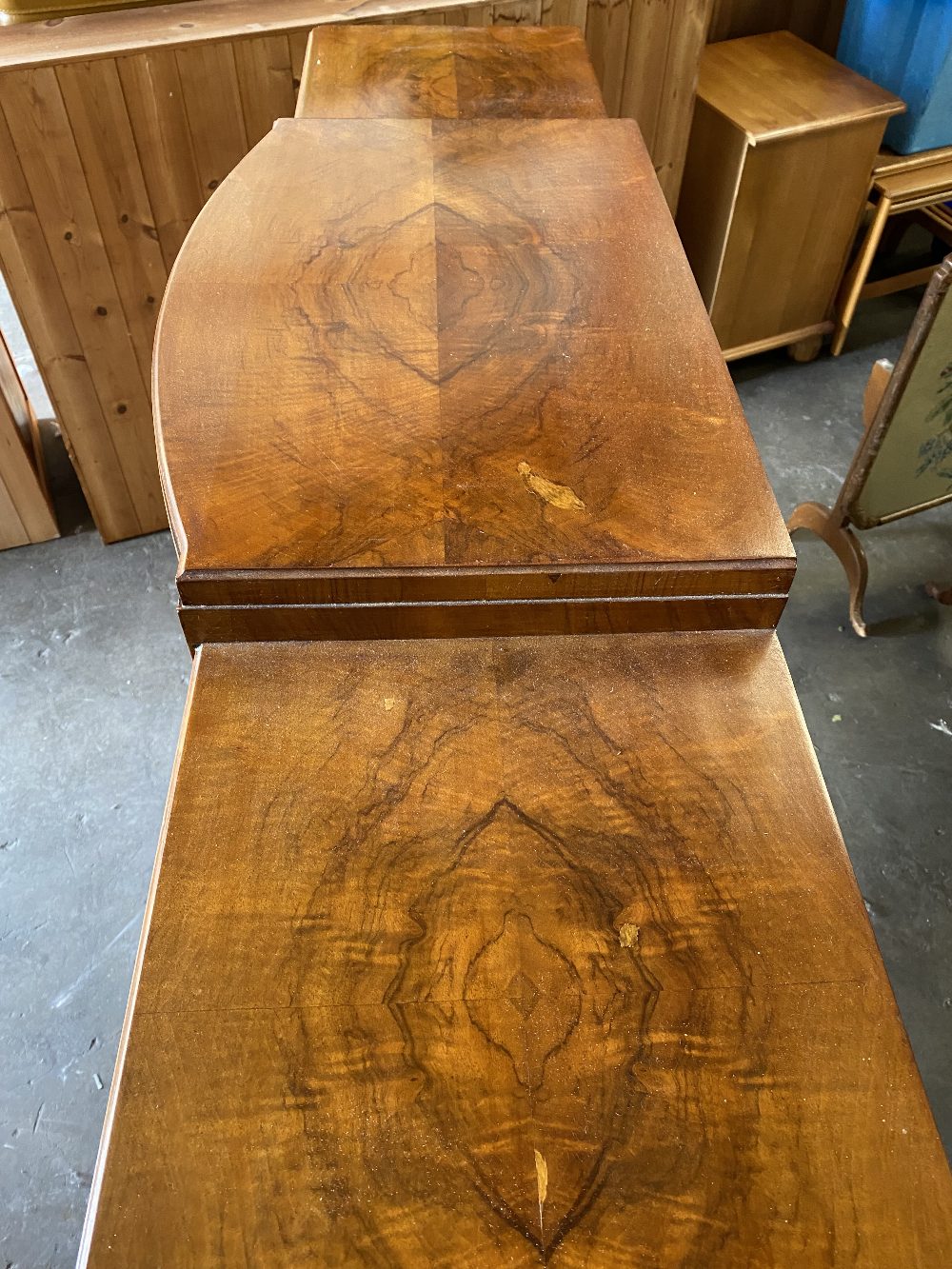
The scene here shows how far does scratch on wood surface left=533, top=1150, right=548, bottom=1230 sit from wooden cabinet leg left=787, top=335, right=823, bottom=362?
9.14ft

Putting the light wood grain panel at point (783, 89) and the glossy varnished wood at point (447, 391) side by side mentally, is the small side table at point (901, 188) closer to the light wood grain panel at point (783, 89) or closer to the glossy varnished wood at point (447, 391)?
the light wood grain panel at point (783, 89)

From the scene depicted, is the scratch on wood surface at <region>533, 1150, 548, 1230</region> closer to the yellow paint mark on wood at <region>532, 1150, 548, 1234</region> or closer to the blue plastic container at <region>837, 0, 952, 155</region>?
the yellow paint mark on wood at <region>532, 1150, 548, 1234</region>

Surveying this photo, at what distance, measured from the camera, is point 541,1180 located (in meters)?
0.61

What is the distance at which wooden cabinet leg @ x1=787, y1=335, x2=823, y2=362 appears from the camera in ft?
9.80

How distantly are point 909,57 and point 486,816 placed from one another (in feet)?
9.10

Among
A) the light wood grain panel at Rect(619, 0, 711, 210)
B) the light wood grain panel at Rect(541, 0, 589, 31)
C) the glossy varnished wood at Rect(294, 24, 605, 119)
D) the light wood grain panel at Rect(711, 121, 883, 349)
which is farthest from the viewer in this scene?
the light wood grain panel at Rect(711, 121, 883, 349)

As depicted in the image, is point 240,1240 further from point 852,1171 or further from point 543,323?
point 543,323

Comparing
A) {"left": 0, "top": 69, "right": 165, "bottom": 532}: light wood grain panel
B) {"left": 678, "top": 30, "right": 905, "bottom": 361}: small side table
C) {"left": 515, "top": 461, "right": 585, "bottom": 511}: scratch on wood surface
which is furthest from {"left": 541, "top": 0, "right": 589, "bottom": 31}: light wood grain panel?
{"left": 515, "top": 461, "right": 585, "bottom": 511}: scratch on wood surface

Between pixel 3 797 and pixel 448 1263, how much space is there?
5.61ft

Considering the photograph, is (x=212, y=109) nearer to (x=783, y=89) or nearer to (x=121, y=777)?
(x=121, y=777)

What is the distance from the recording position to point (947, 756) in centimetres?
214

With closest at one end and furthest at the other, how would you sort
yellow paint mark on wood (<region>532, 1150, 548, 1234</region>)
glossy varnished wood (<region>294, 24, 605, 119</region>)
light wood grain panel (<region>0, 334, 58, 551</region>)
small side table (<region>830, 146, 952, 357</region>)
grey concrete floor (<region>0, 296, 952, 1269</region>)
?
yellow paint mark on wood (<region>532, 1150, 548, 1234</region>) < glossy varnished wood (<region>294, 24, 605, 119</region>) < grey concrete floor (<region>0, 296, 952, 1269</region>) < light wood grain panel (<region>0, 334, 58, 551</region>) < small side table (<region>830, 146, 952, 357</region>)

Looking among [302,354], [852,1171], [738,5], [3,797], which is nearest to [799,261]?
[738,5]

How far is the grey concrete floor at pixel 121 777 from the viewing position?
5.51ft
